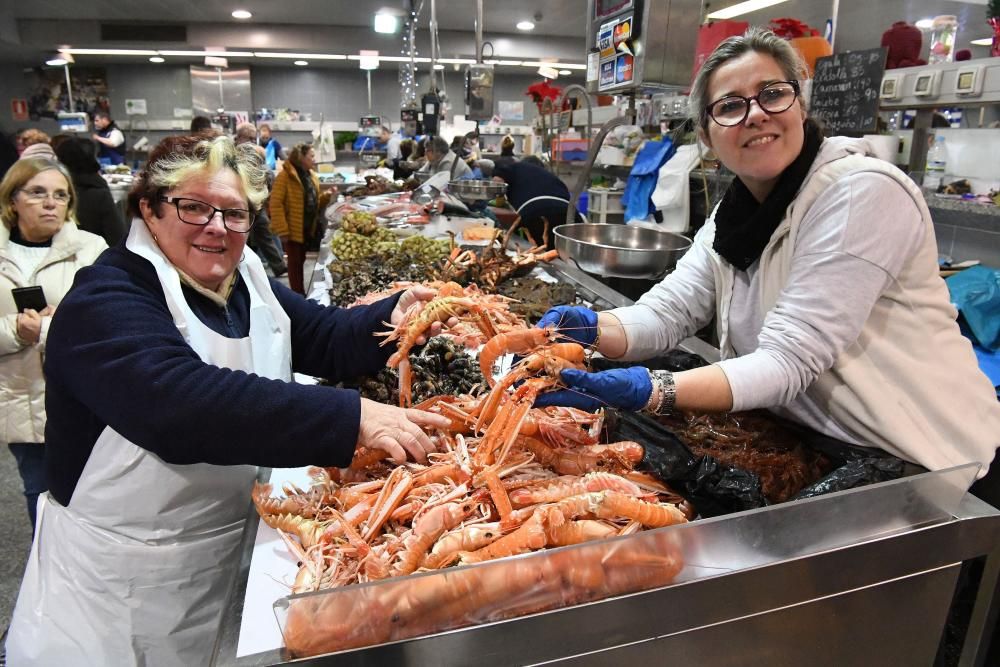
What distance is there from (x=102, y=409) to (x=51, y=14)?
1628cm

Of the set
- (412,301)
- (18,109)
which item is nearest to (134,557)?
(412,301)

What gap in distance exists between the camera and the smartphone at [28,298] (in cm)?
261

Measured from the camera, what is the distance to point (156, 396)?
1.23 m

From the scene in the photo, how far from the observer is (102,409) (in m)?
1.28

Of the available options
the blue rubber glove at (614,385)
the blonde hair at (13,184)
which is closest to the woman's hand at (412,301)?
the blue rubber glove at (614,385)

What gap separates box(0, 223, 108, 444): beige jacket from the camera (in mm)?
2574

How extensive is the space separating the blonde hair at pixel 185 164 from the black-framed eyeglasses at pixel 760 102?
1.24m

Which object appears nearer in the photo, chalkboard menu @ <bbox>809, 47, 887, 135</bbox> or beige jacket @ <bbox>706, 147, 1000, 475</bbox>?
beige jacket @ <bbox>706, 147, 1000, 475</bbox>

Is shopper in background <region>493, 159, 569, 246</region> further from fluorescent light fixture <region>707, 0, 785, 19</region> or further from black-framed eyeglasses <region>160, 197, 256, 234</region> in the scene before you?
black-framed eyeglasses <region>160, 197, 256, 234</region>

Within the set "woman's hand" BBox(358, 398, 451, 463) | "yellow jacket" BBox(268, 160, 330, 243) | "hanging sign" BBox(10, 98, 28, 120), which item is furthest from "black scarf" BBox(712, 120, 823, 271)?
"hanging sign" BBox(10, 98, 28, 120)

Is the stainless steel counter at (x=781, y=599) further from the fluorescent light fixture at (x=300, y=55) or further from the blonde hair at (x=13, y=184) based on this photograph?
the fluorescent light fixture at (x=300, y=55)

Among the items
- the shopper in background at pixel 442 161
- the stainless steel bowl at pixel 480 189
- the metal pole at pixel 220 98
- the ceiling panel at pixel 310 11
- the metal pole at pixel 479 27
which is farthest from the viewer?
the metal pole at pixel 220 98

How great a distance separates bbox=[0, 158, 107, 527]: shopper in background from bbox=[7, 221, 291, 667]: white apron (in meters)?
1.30

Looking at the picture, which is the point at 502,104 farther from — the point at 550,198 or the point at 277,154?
the point at 550,198
